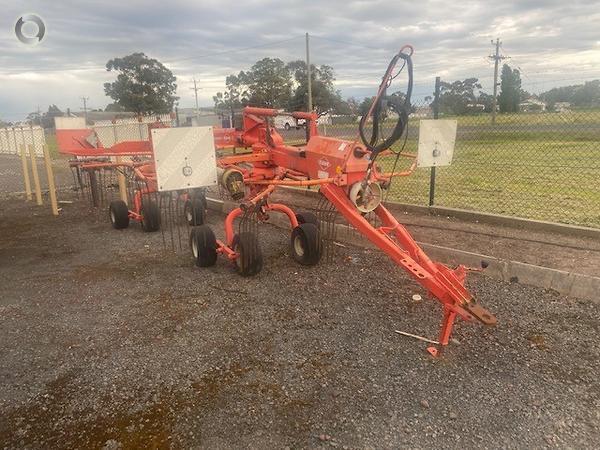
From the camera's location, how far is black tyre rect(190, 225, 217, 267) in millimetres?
5639

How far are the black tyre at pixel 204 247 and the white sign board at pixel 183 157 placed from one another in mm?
704

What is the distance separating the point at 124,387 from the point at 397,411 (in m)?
1.87

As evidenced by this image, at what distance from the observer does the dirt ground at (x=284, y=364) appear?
2809 millimetres

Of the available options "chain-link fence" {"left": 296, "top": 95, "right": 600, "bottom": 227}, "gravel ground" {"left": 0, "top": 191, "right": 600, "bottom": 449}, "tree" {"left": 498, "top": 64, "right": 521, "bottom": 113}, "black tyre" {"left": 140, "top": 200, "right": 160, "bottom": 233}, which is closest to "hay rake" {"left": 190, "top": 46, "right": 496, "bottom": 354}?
"gravel ground" {"left": 0, "top": 191, "right": 600, "bottom": 449}

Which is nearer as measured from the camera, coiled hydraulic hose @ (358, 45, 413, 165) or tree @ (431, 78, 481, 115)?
coiled hydraulic hose @ (358, 45, 413, 165)

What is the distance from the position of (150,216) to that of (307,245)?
3.18 metres

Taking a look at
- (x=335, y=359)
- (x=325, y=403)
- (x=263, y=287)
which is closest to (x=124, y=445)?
(x=325, y=403)

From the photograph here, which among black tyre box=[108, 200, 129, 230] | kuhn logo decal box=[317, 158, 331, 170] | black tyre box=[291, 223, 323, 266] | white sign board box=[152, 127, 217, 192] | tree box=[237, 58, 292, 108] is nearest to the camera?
white sign board box=[152, 127, 217, 192]

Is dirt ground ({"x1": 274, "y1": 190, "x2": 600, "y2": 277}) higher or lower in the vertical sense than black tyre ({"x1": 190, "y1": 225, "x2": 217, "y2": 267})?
lower

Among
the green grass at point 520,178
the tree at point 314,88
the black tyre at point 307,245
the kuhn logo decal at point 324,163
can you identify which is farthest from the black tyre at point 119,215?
the tree at point 314,88

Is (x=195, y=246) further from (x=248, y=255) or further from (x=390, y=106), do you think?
(x=390, y=106)

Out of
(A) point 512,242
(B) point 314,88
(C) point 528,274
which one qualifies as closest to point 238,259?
(C) point 528,274

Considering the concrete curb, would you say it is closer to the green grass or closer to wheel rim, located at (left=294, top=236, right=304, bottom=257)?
wheel rim, located at (left=294, top=236, right=304, bottom=257)

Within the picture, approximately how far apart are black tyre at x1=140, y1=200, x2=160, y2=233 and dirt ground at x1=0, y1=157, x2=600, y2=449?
197cm
